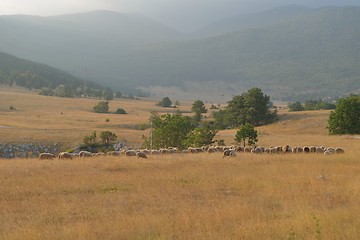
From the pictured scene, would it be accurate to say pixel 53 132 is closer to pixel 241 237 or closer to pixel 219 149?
pixel 219 149

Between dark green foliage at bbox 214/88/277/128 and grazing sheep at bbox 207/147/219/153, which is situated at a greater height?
dark green foliage at bbox 214/88/277/128

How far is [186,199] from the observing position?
644 inches

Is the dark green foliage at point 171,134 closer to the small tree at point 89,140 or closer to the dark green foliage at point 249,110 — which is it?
the small tree at point 89,140

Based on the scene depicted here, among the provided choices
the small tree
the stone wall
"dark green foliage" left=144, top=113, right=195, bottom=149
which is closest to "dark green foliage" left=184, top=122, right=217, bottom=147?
"dark green foliage" left=144, top=113, right=195, bottom=149

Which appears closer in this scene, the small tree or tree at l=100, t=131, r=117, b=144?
the small tree

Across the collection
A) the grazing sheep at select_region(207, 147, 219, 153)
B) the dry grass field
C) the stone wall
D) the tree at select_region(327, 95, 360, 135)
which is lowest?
the stone wall

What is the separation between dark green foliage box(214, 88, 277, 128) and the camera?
7856 centimetres

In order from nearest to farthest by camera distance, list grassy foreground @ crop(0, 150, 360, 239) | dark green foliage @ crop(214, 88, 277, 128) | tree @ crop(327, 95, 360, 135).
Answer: grassy foreground @ crop(0, 150, 360, 239), tree @ crop(327, 95, 360, 135), dark green foliage @ crop(214, 88, 277, 128)

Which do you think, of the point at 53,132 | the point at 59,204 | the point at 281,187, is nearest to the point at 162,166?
the point at 281,187

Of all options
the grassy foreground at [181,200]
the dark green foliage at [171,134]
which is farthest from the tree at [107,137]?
the grassy foreground at [181,200]

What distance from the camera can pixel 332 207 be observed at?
14164mm

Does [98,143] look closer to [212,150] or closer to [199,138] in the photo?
[199,138]

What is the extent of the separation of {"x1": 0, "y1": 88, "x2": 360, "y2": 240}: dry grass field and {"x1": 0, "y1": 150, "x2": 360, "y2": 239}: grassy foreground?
29mm

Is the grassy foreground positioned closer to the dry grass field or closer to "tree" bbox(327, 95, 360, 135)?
the dry grass field
